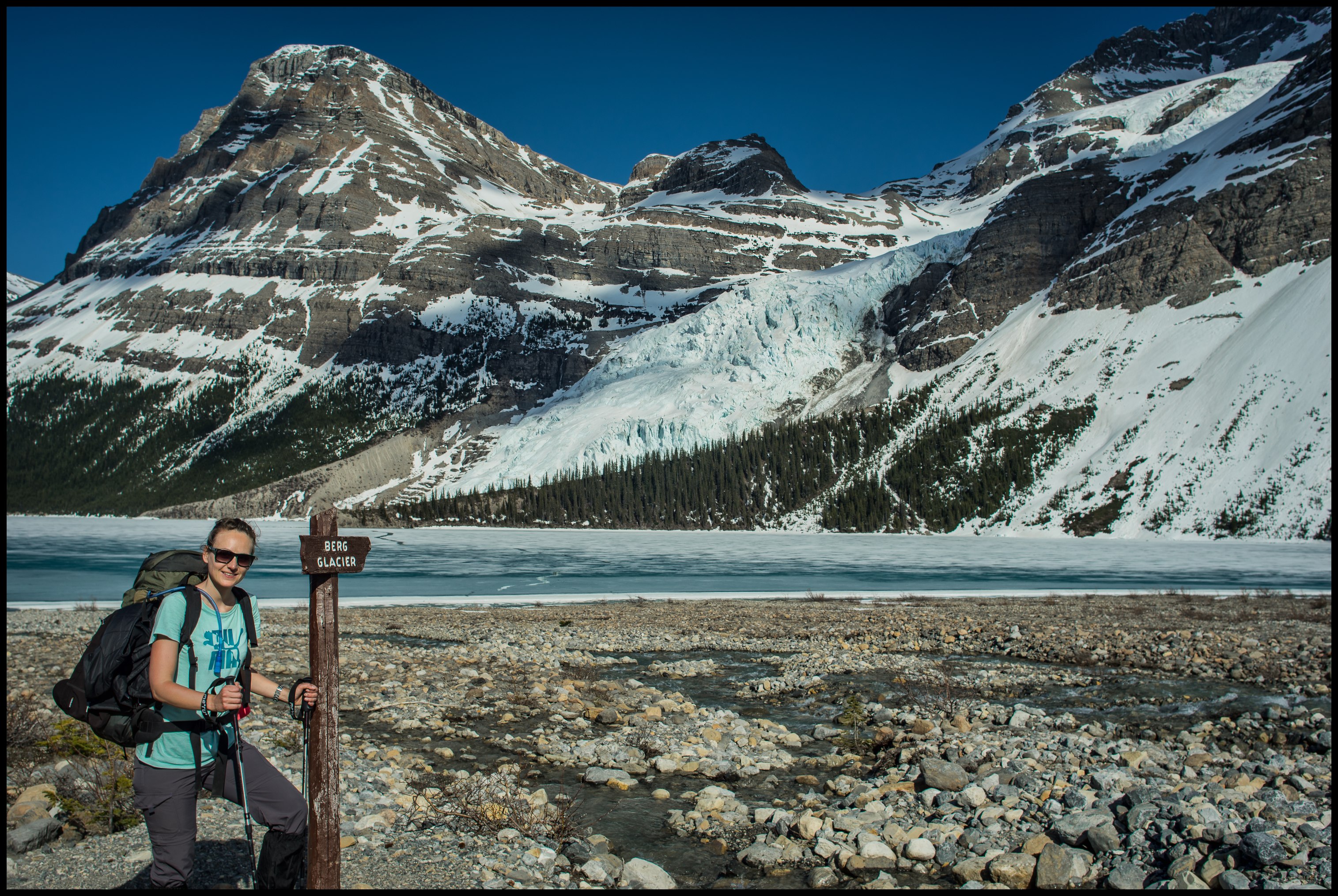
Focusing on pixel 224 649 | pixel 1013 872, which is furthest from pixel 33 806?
pixel 1013 872

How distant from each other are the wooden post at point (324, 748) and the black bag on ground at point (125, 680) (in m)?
0.64

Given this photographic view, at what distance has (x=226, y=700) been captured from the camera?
504 cm

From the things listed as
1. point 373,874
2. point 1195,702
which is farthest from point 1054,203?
point 373,874

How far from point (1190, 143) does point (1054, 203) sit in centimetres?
2785

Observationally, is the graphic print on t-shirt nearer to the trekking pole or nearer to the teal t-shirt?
the teal t-shirt

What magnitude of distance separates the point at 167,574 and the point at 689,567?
171 feet

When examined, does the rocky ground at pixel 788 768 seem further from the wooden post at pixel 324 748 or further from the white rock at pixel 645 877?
the wooden post at pixel 324 748

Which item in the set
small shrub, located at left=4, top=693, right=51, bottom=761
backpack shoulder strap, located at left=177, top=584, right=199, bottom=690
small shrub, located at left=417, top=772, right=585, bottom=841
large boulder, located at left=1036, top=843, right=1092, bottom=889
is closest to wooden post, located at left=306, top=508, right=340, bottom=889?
backpack shoulder strap, located at left=177, top=584, right=199, bottom=690

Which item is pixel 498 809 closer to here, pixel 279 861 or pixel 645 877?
pixel 645 877

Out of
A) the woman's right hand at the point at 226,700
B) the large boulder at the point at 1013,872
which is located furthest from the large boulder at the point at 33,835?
the large boulder at the point at 1013,872

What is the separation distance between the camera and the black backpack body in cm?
492

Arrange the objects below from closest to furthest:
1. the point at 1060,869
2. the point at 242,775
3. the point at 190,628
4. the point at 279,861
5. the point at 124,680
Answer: the point at 124,680, the point at 190,628, the point at 242,775, the point at 279,861, the point at 1060,869

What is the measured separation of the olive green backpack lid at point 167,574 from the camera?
17.6 ft

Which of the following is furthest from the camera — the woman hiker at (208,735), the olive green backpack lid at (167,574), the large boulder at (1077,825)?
the large boulder at (1077,825)
